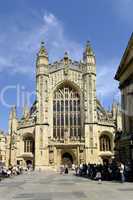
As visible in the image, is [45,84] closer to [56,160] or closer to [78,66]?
[78,66]

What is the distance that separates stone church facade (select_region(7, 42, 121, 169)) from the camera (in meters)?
61.8

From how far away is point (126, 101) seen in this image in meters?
36.0

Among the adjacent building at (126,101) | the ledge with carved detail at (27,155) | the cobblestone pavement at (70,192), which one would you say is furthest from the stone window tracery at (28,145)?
the cobblestone pavement at (70,192)

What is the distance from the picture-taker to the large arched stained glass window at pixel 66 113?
64250 millimetres

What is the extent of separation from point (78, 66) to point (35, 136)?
1568 cm

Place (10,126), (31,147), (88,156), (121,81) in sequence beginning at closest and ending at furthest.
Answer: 1. (121,81)
2. (88,156)
3. (31,147)
4. (10,126)

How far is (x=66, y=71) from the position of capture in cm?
6662

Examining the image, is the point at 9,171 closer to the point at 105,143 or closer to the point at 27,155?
the point at 27,155

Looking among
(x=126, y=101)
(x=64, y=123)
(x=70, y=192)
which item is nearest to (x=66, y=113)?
(x=64, y=123)

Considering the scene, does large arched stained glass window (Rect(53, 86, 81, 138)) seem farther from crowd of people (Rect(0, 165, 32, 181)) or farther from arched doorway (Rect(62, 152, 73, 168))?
crowd of people (Rect(0, 165, 32, 181))

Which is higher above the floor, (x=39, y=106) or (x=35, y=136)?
(x=39, y=106)

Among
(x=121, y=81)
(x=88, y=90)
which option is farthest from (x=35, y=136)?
(x=121, y=81)

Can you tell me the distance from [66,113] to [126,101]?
29379mm

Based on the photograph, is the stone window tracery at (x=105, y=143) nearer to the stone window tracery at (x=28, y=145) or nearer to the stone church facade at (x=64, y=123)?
the stone church facade at (x=64, y=123)
